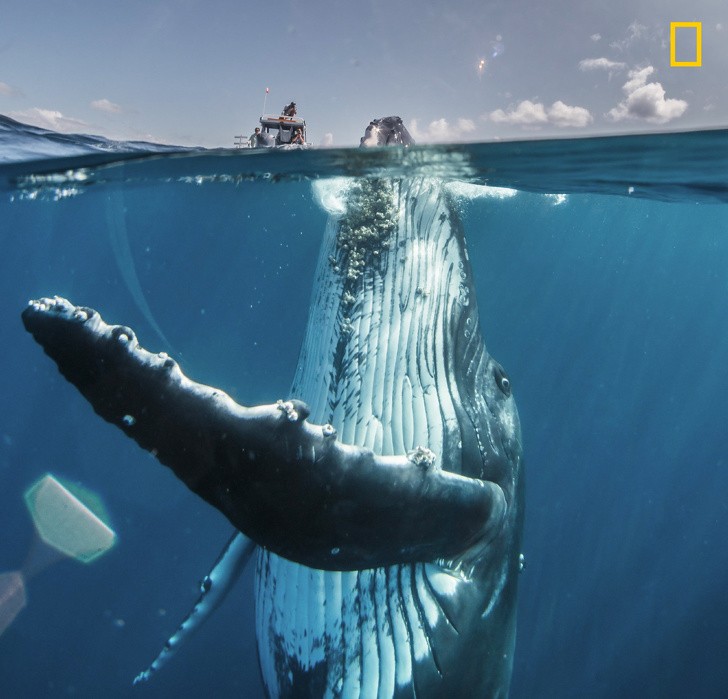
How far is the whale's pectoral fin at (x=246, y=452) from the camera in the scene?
209 centimetres

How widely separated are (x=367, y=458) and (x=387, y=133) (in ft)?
15.9

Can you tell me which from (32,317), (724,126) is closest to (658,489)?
(724,126)

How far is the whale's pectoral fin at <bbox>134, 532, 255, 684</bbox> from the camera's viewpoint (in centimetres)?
440

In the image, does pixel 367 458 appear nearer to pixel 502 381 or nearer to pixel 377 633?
pixel 377 633

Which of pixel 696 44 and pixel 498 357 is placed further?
pixel 498 357

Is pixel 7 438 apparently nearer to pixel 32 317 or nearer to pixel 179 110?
pixel 179 110

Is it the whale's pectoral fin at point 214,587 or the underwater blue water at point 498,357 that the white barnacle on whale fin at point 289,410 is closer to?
the whale's pectoral fin at point 214,587

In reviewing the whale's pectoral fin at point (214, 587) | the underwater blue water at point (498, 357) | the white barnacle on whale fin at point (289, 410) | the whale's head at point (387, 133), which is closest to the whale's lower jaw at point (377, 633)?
the whale's pectoral fin at point (214, 587)

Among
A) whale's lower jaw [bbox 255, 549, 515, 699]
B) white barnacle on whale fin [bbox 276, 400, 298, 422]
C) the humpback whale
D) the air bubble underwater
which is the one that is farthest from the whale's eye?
the air bubble underwater

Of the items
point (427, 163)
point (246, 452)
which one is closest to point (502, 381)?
point (246, 452)

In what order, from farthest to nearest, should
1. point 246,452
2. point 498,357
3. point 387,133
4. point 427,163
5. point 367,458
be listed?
point 498,357, point 427,163, point 387,133, point 367,458, point 246,452

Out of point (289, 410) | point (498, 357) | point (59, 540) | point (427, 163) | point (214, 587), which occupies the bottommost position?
point (59, 540)

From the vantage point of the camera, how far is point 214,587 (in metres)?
4.48

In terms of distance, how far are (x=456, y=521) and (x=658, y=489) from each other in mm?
32956
